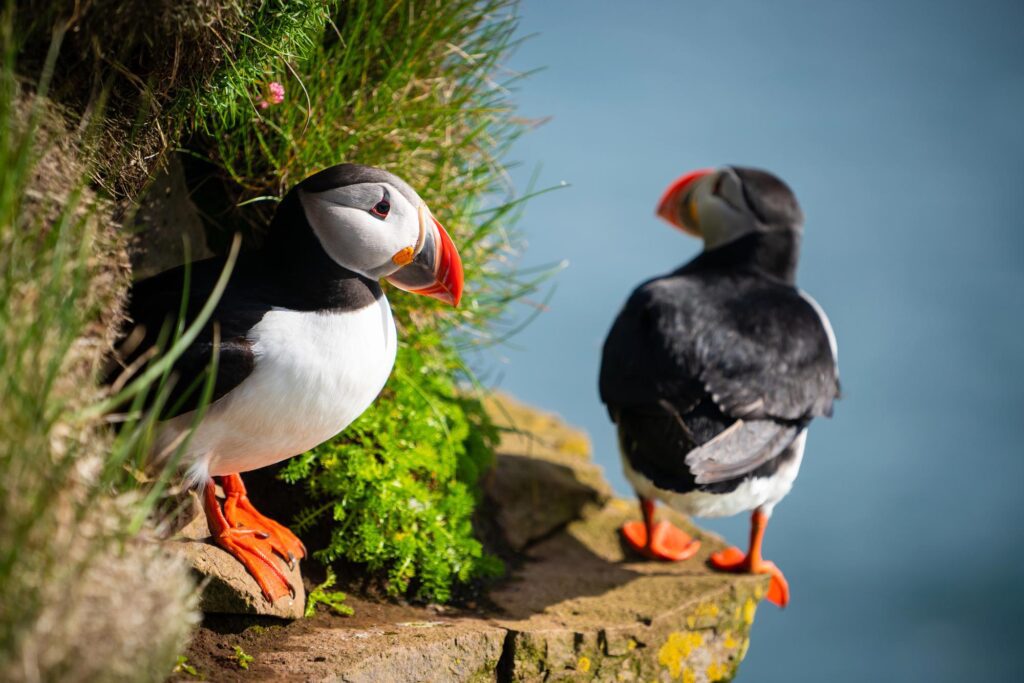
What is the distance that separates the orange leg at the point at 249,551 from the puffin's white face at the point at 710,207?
274cm

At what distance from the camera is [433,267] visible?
2.55m

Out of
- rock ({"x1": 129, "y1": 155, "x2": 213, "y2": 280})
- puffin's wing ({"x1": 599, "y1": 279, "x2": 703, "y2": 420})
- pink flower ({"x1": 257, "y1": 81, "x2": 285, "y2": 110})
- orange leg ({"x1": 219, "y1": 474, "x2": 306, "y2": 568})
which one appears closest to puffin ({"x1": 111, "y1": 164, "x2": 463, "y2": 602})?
orange leg ({"x1": 219, "y1": 474, "x2": 306, "y2": 568})

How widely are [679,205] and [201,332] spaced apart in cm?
317

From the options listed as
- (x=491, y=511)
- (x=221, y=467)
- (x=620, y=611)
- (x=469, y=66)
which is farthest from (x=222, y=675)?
(x=469, y=66)

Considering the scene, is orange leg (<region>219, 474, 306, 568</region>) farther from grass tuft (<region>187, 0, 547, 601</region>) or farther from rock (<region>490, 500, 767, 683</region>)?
rock (<region>490, 500, 767, 683</region>)

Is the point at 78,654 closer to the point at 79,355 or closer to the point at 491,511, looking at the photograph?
the point at 79,355

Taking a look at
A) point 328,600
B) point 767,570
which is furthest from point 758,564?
point 328,600

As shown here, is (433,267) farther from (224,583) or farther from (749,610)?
(749,610)

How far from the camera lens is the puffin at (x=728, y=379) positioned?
349 cm

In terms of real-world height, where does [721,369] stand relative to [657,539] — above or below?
above

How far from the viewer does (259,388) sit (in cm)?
233

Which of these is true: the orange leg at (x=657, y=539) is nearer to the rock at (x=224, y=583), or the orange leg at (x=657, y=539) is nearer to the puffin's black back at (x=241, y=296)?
the rock at (x=224, y=583)

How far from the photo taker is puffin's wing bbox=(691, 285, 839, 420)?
141 inches

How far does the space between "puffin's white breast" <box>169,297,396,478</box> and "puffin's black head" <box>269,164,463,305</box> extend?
0.54 ft
